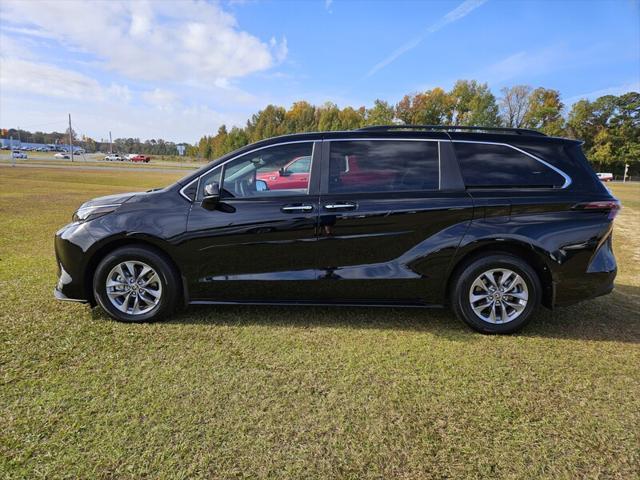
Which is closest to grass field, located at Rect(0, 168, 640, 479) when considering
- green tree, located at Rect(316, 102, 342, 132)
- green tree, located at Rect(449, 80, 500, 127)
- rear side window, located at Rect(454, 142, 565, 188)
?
rear side window, located at Rect(454, 142, 565, 188)

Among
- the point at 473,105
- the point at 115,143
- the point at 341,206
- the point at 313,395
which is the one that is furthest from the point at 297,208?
the point at 115,143

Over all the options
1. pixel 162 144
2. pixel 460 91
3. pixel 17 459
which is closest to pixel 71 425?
pixel 17 459

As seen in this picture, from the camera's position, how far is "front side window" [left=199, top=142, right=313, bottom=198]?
152 inches

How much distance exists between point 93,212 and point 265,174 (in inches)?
65.6

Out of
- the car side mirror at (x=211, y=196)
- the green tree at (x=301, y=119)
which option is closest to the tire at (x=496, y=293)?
the car side mirror at (x=211, y=196)

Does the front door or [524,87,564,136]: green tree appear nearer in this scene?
the front door

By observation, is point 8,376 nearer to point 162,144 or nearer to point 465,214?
point 465,214

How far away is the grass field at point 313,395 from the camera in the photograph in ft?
7.26

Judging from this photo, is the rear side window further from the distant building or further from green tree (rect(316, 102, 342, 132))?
the distant building

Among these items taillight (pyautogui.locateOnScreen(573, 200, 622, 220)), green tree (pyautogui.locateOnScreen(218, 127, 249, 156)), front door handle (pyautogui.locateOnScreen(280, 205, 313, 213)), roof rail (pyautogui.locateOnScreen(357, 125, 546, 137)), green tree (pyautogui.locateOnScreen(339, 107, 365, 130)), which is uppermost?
green tree (pyautogui.locateOnScreen(339, 107, 365, 130))

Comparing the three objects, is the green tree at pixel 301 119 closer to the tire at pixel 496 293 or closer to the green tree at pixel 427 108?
the green tree at pixel 427 108

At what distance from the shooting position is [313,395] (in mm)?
2801

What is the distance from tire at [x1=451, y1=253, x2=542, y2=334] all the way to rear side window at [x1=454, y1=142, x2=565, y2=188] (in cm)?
68

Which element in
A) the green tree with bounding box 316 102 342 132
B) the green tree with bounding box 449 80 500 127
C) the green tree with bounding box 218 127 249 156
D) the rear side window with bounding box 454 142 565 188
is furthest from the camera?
the green tree with bounding box 218 127 249 156
